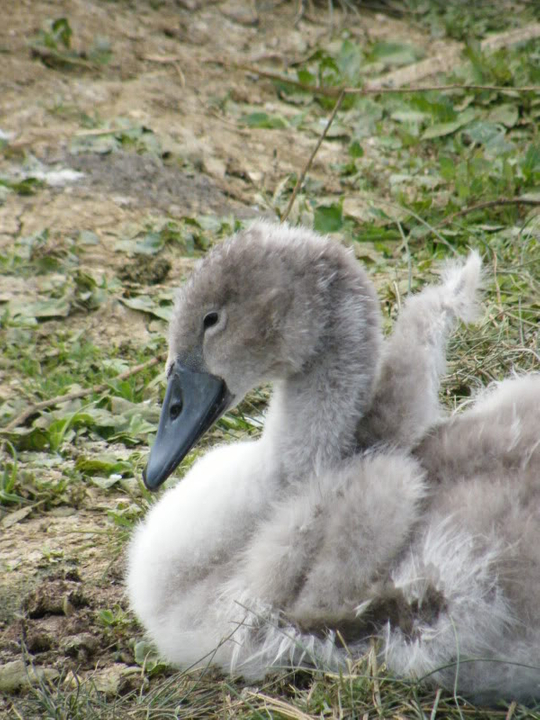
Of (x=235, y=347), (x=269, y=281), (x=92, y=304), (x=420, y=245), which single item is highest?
(x=269, y=281)

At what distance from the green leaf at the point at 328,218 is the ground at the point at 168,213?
0.05 ft

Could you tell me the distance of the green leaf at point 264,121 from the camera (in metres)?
6.53

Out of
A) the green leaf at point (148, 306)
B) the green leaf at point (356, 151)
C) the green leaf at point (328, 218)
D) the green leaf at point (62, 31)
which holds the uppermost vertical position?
the green leaf at point (356, 151)

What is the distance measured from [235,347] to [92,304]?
2006 millimetres

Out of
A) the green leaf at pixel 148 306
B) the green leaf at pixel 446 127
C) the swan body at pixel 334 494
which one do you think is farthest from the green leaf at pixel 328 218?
the swan body at pixel 334 494

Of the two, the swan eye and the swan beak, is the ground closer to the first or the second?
the swan beak

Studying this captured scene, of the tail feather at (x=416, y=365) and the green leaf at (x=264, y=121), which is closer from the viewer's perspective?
the tail feather at (x=416, y=365)

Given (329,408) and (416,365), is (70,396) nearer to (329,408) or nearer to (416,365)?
(329,408)

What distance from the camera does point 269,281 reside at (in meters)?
2.96

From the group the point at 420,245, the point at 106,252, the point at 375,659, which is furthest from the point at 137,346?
the point at 375,659

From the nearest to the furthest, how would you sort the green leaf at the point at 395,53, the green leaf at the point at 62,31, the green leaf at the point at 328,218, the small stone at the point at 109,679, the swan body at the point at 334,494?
the swan body at the point at 334,494
the small stone at the point at 109,679
the green leaf at the point at 328,218
the green leaf at the point at 62,31
the green leaf at the point at 395,53

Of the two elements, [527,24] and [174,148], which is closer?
[174,148]

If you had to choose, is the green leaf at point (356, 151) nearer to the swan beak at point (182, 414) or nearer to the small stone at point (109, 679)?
the swan beak at point (182, 414)

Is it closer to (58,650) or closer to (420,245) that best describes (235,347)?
(58,650)
